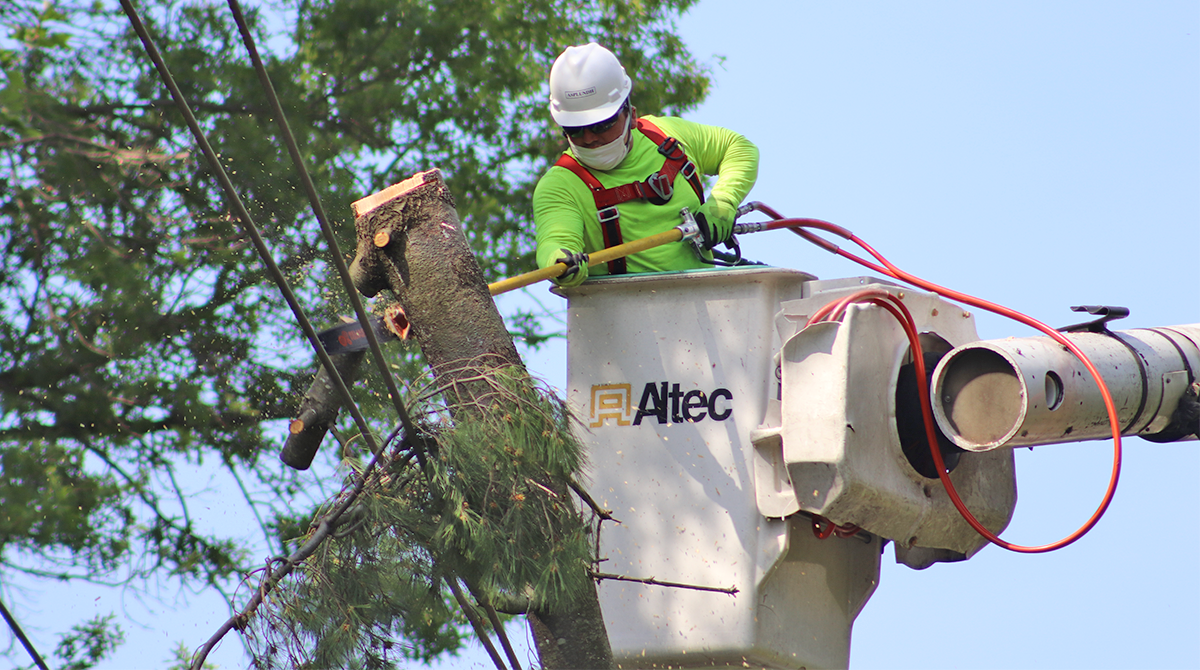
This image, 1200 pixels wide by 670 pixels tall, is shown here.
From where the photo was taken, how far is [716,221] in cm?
463

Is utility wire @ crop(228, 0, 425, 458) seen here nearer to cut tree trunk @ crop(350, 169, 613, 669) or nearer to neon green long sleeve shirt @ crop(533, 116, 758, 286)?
cut tree trunk @ crop(350, 169, 613, 669)

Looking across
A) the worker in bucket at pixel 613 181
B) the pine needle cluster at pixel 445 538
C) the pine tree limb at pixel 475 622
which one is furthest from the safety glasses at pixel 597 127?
the pine tree limb at pixel 475 622

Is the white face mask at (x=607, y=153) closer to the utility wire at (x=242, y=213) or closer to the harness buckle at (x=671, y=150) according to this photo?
the harness buckle at (x=671, y=150)

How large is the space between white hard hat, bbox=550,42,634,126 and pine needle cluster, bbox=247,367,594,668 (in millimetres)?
1241

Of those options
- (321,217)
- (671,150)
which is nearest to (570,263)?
(671,150)

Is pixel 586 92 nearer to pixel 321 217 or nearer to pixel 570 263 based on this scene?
pixel 570 263

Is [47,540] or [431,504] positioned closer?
[431,504]

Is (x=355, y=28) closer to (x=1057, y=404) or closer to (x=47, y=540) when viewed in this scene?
(x=47, y=540)

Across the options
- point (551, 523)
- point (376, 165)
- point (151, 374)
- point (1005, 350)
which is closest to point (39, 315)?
point (151, 374)

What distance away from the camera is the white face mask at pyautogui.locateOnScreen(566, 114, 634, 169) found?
4.61m

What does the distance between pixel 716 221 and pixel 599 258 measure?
51 centimetres

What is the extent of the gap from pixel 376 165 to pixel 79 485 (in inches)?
102

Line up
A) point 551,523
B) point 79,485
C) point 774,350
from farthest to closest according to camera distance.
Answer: point 79,485 → point 774,350 → point 551,523

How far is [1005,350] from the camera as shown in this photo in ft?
12.0
